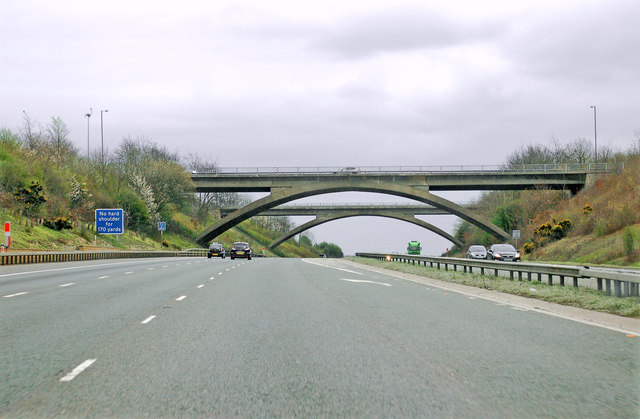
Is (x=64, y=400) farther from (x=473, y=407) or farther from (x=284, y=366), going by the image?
(x=473, y=407)

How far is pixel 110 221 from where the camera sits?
2498 inches

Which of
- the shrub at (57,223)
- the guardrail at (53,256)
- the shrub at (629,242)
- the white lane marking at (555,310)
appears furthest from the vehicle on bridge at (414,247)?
the white lane marking at (555,310)

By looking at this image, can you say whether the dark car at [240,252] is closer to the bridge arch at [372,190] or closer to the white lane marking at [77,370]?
the bridge arch at [372,190]

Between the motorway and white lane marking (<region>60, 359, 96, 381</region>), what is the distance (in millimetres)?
22

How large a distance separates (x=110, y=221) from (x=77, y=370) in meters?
58.6

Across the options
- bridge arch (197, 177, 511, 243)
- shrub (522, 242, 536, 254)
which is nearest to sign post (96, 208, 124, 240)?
bridge arch (197, 177, 511, 243)

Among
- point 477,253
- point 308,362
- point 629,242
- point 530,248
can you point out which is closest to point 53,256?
point 477,253

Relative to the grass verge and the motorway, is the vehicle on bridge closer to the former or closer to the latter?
the grass verge

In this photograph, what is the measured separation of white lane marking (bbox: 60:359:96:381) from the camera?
6906 millimetres

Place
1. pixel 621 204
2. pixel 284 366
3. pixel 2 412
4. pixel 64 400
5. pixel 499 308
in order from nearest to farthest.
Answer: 1. pixel 2 412
2. pixel 64 400
3. pixel 284 366
4. pixel 499 308
5. pixel 621 204

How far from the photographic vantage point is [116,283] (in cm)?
2202

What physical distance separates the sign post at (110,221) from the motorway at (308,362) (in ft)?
164

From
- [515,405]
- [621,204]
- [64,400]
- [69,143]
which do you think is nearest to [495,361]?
[515,405]

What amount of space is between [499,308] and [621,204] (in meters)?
40.0
